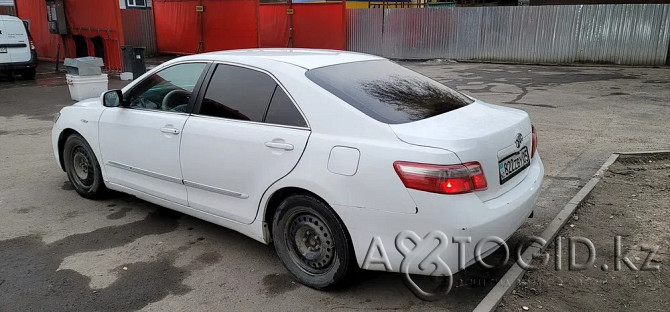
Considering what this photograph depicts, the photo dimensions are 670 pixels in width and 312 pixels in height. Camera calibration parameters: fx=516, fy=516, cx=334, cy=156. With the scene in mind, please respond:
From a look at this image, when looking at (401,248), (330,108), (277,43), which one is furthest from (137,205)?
(277,43)

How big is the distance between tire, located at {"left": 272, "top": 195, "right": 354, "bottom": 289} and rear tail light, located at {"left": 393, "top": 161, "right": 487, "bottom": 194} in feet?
1.85

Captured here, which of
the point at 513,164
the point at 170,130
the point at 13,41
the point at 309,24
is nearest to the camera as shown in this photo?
the point at 513,164

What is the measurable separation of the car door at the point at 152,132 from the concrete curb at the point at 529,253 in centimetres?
242

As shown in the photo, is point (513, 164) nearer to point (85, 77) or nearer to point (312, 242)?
point (312, 242)

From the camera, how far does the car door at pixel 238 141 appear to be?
3.48 m

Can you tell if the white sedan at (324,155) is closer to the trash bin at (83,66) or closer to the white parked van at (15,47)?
the trash bin at (83,66)

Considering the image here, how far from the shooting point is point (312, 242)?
351 cm

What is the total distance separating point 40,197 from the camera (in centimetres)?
537

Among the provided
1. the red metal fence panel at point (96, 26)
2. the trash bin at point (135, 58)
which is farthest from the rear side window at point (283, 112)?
the red metal fence panel at point (96, 26)

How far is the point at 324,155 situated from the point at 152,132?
1.81 metres

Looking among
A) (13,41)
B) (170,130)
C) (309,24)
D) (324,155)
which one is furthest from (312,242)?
(309,24)

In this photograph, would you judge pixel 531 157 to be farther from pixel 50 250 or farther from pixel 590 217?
pixel 50 250

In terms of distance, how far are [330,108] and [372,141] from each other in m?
0.42

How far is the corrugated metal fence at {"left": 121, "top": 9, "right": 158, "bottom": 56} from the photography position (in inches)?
822
